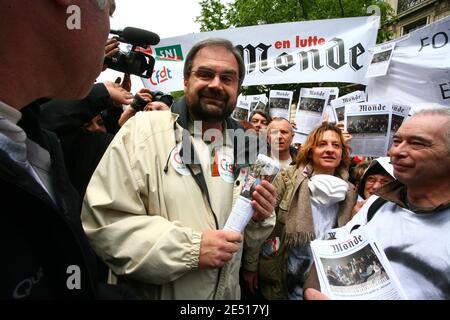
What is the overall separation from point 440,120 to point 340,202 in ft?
2.86

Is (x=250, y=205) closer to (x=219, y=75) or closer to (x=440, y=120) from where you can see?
(x=219, y=75)

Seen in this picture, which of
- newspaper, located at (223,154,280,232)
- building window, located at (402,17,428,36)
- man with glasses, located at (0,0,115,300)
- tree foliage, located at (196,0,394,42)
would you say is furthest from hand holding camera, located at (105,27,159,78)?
building window, located at (402,17,428,36)

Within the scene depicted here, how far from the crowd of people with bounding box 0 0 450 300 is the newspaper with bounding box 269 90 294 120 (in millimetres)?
2448

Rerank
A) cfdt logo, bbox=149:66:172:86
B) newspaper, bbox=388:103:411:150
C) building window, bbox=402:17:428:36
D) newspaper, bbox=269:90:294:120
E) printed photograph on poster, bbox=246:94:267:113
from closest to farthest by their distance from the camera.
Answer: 1. newspaper, bbox=388:103:411:150
2. newspaper, bbox=269:90:294:120
3. printed photograph on poster, bbox=246:94:267:113
4. cfdt logo, bbox=149:66:172:86
5. building window, bbox=402:17:428:36

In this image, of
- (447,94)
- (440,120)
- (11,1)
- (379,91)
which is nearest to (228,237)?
(11,1)

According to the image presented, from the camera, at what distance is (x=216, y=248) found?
1.33m

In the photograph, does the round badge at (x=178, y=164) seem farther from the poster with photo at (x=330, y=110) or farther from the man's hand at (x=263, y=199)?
the poster with photo at (x=330, y=110)

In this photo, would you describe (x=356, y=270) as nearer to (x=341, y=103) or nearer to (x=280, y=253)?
(x=280, y=253)

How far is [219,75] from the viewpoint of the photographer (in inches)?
68.2

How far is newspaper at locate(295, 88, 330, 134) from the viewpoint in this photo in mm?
4293

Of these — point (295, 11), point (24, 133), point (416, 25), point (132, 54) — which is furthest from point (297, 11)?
point (24, 133)

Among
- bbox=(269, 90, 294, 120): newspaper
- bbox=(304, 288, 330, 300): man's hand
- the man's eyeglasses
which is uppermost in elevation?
the man's eyeglasses

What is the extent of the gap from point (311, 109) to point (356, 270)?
3235 mm

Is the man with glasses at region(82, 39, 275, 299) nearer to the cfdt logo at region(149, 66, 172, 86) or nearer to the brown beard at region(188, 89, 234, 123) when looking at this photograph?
the brown beard at region(188, 89, 234, 123)
